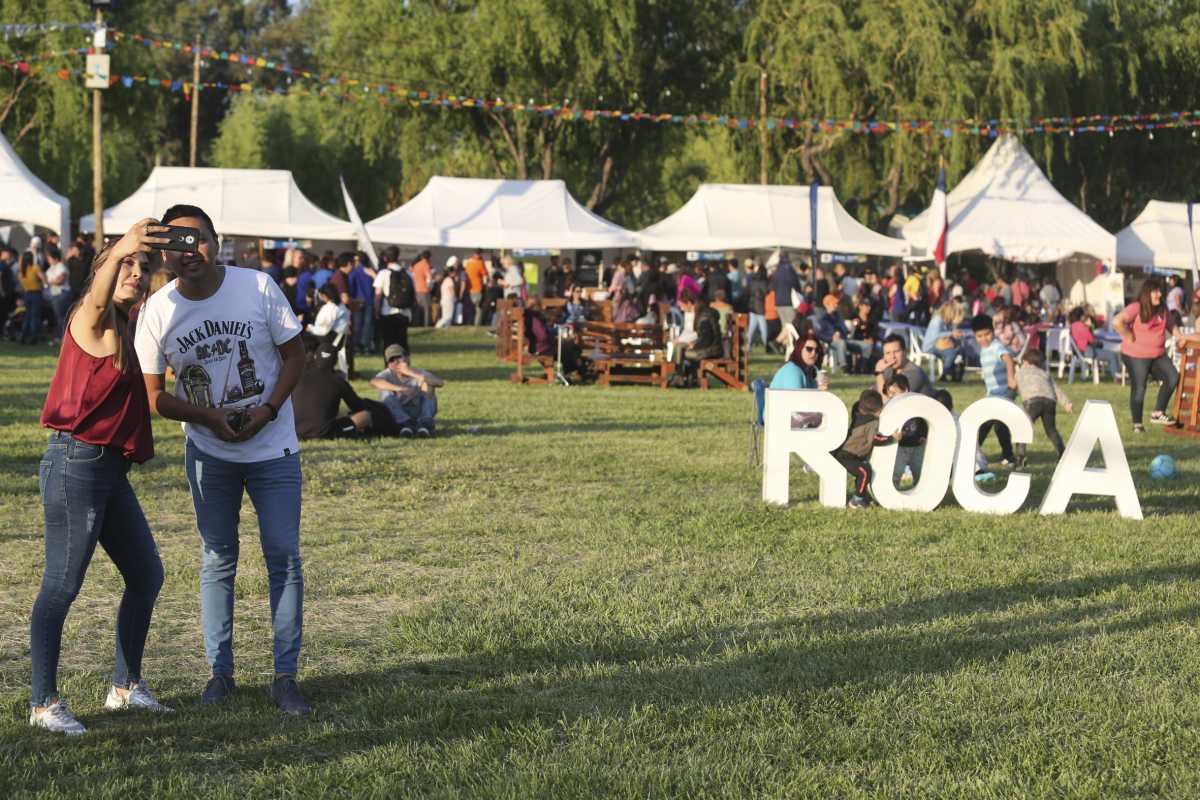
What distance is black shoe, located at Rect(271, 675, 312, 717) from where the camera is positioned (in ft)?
18.2

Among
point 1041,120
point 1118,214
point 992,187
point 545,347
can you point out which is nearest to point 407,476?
point 545,347

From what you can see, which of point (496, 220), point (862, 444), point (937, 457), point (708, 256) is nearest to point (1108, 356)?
point (496, 220)

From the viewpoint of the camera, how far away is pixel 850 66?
40000 millimetres

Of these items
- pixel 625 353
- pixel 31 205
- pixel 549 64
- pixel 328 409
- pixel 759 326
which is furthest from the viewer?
pixel 549 64

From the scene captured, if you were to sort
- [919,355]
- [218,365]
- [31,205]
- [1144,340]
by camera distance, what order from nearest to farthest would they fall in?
[218,365] → [1144,340] → [919,355] → [31,205]

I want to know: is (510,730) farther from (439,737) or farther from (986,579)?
(986,579)

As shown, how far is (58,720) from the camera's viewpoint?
5.28 metres

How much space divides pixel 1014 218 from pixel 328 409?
2554 centimetres

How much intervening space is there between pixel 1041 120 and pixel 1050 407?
88.9 feet

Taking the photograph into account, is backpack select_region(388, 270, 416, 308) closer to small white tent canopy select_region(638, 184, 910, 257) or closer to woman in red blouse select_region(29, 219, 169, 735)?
small white tent canopy select_region(638, 184, 910, 257)

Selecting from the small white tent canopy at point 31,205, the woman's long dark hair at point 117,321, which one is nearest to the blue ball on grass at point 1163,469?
the woman's long dark hair at point 117,321

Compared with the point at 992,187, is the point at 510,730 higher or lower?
lower

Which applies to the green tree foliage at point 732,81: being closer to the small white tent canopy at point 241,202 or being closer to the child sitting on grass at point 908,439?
the small white tent canopy at point 241,202

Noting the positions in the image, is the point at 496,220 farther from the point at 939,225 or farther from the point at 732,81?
the point at 732,81
